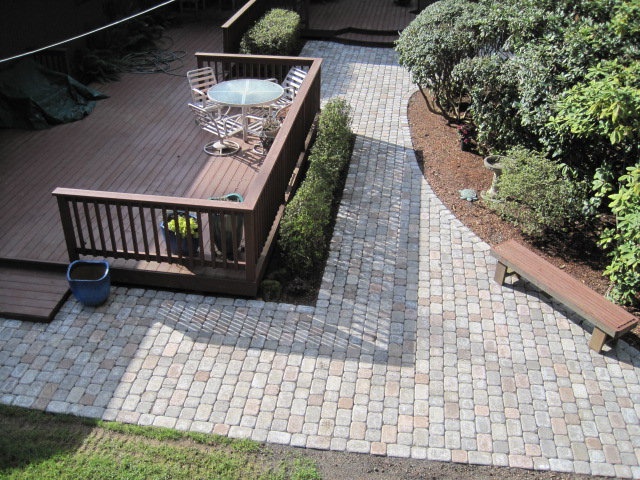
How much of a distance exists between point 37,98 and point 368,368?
732cm

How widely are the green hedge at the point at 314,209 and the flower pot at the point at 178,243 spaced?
3.15 feet

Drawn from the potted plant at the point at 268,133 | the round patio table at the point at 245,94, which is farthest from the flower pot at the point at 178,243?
the round patio table at the point at 245,94

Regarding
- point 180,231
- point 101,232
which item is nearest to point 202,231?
point 180,231

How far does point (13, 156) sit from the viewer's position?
942 cm

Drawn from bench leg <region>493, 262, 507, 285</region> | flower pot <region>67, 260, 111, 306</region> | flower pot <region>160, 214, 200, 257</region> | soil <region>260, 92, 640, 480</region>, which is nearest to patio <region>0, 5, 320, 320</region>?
flower pot <region>160, 214, 200, 257</region>

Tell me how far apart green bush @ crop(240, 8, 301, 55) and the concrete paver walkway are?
5836 mm

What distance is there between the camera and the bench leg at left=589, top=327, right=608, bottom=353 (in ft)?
21.4

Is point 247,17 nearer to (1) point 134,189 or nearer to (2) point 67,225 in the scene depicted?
(1) point 134,189

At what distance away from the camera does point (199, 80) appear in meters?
10.7

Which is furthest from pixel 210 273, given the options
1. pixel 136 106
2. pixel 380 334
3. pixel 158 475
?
pixel 136 106

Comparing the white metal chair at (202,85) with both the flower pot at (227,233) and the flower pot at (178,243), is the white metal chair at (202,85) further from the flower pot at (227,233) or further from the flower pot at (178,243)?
the flower pot at (227,233)

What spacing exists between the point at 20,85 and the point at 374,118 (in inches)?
228

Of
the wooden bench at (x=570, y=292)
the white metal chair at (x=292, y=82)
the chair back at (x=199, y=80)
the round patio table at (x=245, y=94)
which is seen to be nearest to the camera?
the wooden bench at (x=570, y=292)

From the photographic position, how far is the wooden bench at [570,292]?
253 inches
